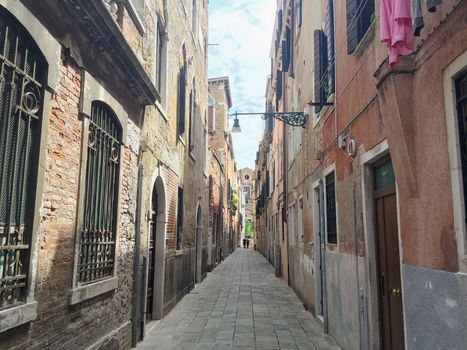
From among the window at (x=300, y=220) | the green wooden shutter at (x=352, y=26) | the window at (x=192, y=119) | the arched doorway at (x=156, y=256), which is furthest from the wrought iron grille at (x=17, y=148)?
the window at (x=192, y=119)

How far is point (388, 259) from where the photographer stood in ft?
15.1

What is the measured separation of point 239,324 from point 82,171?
4.96 metres

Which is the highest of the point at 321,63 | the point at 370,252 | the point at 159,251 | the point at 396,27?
the point at 321,63

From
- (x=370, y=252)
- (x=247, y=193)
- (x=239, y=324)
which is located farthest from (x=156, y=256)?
(x=247, y=193)

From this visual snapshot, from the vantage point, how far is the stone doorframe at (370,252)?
4762 mm

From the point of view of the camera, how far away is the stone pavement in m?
6.65

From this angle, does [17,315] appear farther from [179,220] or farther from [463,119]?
[179,220]

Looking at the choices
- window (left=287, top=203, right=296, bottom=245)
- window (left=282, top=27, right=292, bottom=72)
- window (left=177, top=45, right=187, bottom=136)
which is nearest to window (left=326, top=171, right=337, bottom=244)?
window (left=177, top=45, right=187, bottom=136)

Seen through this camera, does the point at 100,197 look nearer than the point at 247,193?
Yes

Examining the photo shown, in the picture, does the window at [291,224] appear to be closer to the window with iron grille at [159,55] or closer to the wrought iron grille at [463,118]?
the window with iron grille at [159,55]

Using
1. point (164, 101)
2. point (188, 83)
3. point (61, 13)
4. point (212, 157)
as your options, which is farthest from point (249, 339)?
point (212, 157)

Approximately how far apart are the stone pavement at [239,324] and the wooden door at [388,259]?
6.35 feet

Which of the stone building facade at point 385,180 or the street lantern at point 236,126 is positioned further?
the street lantern at point 236,126

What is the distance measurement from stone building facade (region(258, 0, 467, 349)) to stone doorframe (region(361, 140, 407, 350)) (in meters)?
0.01
